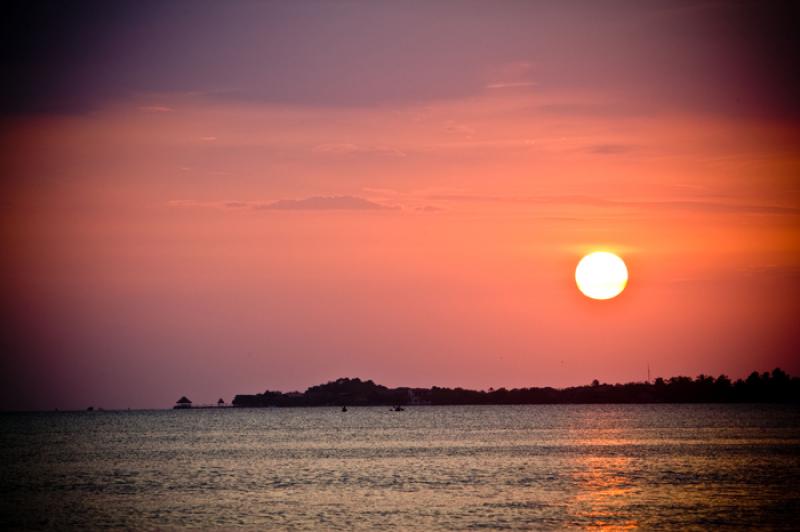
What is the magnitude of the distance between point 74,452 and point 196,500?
5820 cm

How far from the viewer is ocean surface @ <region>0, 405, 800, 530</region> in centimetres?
5550

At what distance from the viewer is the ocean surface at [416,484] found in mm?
55500

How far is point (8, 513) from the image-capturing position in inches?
2382

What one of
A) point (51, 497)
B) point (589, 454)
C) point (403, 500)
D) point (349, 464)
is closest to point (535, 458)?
point (589, 454)

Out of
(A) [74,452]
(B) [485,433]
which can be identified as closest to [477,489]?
(A) [74,452]

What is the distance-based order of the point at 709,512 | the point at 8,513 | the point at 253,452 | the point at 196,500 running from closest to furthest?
the point at 709,512 < the point at 8,513 < the point at 196,500 < the point at 253,452

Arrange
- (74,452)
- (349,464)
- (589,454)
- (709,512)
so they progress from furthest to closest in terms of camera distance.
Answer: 1. (74,452)
2. (589,454)
3. (349,464)
4. (709,512)

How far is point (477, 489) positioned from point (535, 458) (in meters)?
27.3

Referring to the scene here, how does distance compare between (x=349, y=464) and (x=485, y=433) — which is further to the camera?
(x=485, y=433)

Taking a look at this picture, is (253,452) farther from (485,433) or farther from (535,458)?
(485,433)

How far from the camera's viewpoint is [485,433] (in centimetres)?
14500

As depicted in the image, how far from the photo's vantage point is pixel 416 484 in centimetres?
7144

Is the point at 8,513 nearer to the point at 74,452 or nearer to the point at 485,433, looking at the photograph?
the point at 74,452

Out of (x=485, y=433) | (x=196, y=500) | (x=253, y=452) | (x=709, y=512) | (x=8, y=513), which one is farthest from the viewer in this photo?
(x=485, y=433)
